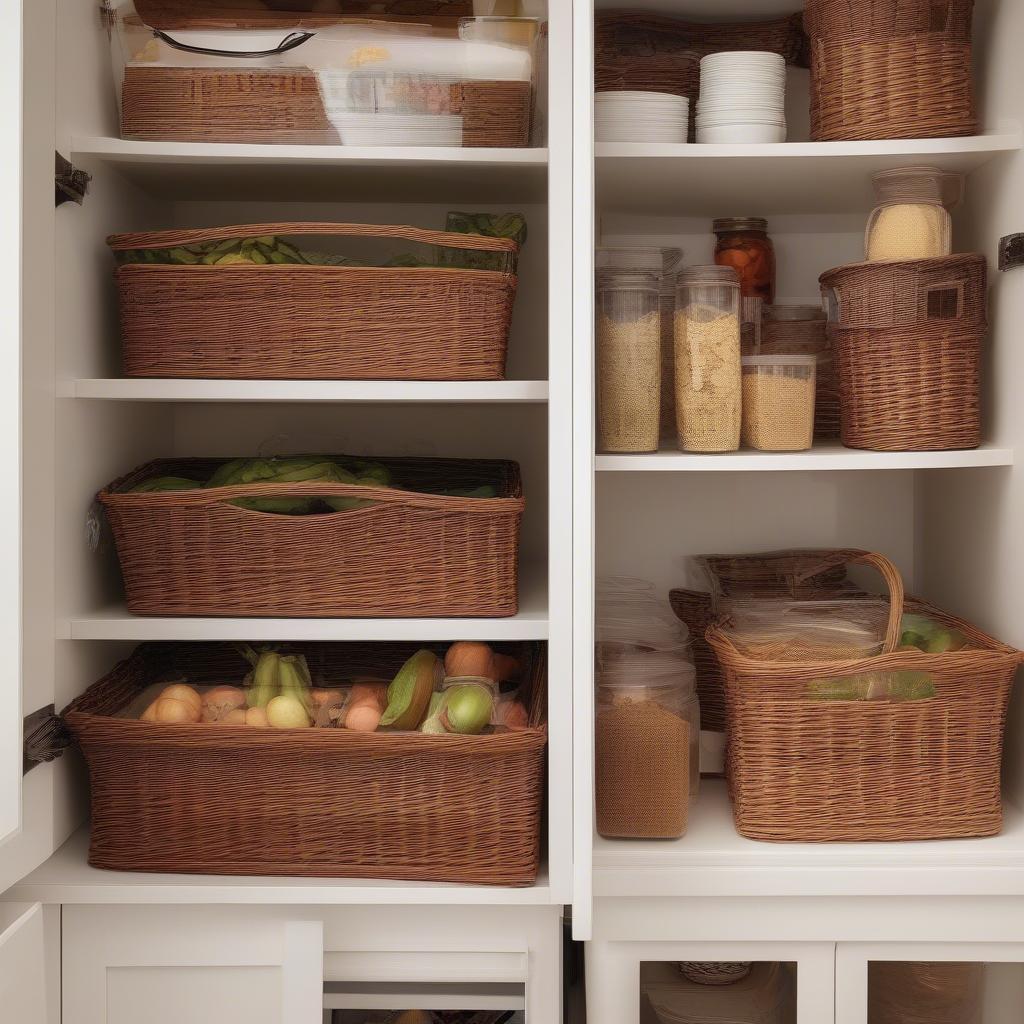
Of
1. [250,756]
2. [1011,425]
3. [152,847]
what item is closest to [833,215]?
[1011,425]

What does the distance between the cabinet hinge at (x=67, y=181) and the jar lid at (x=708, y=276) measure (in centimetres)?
78

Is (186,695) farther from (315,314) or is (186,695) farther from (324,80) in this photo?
(324,80)

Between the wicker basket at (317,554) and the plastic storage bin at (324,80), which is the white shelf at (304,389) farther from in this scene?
the plastic storage bin at (324,80)

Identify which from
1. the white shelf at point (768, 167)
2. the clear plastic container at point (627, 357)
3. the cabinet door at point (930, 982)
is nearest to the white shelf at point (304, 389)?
the clear plastic container at point (627, 357)

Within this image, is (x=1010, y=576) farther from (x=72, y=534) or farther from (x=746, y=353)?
(x=72, y=534)

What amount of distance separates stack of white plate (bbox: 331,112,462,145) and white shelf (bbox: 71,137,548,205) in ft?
0.06

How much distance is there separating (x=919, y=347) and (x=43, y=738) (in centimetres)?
123

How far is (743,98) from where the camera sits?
5.15 feet

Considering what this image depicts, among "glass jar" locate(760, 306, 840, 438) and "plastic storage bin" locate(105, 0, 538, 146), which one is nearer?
"plastic storage bin" locate(105, 0, 538, 146)

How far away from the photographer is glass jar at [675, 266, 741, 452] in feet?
5.00

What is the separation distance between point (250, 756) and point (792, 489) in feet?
3.27

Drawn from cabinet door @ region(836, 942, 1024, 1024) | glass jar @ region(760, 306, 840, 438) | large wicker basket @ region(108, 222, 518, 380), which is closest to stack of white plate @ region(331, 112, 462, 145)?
large wicker basket @ region(108, 222, 518, 380)

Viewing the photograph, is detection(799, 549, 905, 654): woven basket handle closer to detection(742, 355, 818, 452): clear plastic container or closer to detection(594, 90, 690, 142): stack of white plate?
detection(742, 355, 818, 452): clear plastic container

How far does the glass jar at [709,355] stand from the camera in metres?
1.52
